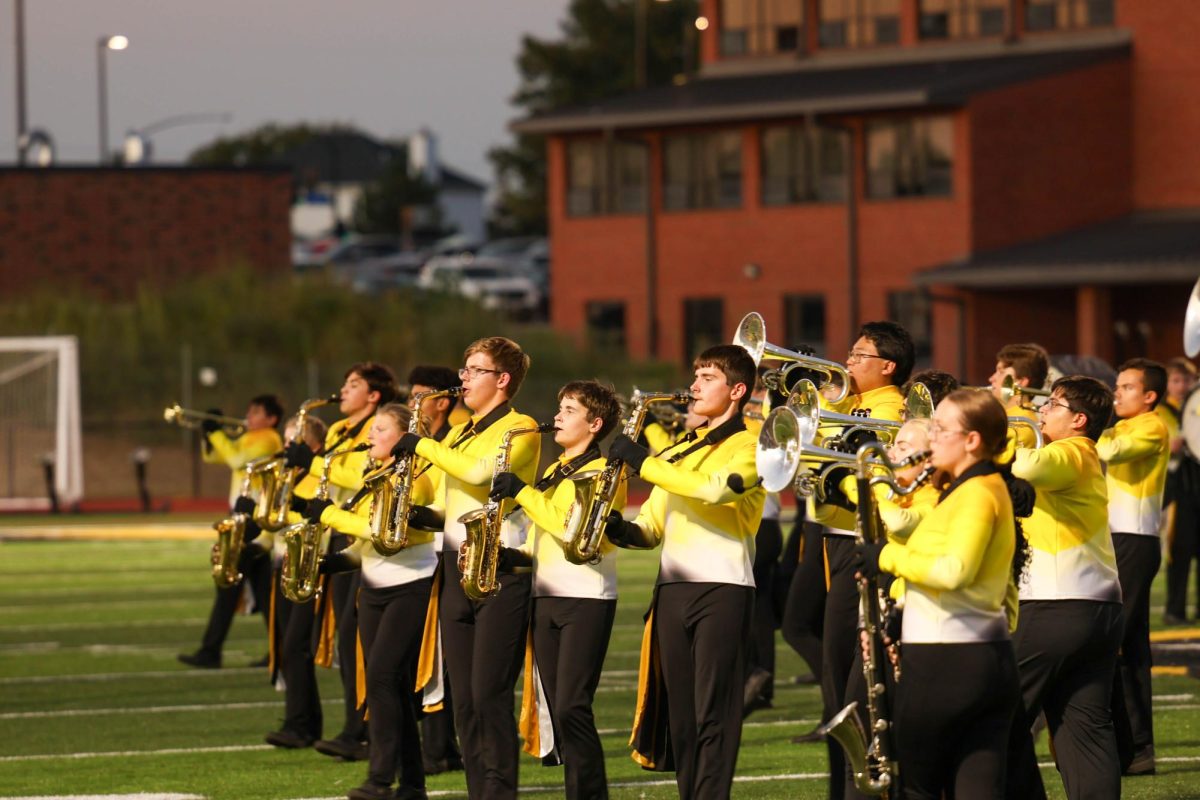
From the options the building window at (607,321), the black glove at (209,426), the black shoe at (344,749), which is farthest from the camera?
the building window at (607,321)

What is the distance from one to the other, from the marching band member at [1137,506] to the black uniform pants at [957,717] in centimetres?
330

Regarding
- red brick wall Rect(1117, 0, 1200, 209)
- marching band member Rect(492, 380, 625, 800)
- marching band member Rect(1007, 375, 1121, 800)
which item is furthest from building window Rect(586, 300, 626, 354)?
marching band member Rect(1007, 375, 1121, 800)

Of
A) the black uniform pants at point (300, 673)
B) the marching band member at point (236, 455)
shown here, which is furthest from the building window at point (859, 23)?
the black uniform pants at point (300, 673)

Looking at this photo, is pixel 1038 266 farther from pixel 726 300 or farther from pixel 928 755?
pixel 928 755

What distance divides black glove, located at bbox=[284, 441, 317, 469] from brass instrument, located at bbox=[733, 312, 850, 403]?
8.38ft

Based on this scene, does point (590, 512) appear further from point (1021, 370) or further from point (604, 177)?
point (604, 177)

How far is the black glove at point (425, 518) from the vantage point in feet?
28.3

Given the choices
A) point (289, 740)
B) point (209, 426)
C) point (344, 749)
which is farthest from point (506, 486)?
point (209, 426)

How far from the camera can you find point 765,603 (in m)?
11.8

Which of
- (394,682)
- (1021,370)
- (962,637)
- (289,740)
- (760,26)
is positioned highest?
(760,26)

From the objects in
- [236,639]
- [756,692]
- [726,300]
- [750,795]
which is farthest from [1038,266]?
[750,795]

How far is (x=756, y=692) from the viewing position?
1145cm

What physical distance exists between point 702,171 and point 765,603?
2835 centimetres

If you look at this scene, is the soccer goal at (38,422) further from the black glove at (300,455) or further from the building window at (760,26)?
the black glove at (300,455)
